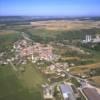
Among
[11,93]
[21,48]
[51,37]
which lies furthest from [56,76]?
[51,37]

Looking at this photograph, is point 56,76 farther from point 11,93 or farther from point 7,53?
point 7,53

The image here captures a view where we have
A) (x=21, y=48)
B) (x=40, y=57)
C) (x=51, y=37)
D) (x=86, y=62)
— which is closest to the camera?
(x=86, y=62)

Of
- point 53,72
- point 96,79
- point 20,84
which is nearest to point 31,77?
point 20,84

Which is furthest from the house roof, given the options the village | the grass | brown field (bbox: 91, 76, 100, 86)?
the grass

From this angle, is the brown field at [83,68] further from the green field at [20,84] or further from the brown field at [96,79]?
the green field at [20,84]

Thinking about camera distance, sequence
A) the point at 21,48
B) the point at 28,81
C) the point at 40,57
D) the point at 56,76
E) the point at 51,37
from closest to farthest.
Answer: the point at 28,81
the point at 56,76
the point at 40,57
the point at 21,48
the point at 51,37

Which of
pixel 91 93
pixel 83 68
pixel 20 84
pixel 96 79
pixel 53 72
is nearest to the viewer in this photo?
pixel 91 93

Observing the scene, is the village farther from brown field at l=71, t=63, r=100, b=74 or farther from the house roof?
brown field at l=71, t=63, r=100, b=74

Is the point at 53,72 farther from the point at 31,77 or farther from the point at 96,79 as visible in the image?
the point at 96,79

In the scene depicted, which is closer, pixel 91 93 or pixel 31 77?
pixel 91 93
